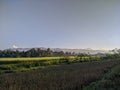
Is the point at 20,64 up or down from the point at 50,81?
down

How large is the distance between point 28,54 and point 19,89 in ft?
282

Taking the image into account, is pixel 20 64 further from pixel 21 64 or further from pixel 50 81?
pixel 50 81

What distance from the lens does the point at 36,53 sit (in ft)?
346

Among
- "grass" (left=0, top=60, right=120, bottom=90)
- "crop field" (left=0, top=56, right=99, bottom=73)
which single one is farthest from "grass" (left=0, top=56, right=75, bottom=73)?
"grass" (left=0, top=60, right=120, bottom=90)

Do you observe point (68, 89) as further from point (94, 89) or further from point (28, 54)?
point (28, 54)

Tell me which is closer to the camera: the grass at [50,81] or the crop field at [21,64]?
the grass at [50,81]

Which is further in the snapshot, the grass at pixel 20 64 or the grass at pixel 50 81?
the grass at pixel 20 64

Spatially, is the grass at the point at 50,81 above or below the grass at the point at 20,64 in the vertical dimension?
above

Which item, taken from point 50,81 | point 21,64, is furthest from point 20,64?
point 50,81

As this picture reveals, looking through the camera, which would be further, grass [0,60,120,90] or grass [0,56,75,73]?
grass [0,56,75,73]

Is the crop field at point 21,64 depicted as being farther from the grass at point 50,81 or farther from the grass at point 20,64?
the grass at point 50,81

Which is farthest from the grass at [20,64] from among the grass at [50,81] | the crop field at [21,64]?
the grass at [50,81]

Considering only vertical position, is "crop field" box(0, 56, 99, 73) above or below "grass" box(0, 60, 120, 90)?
below

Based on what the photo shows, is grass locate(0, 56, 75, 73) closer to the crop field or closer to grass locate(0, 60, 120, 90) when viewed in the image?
the crop field
